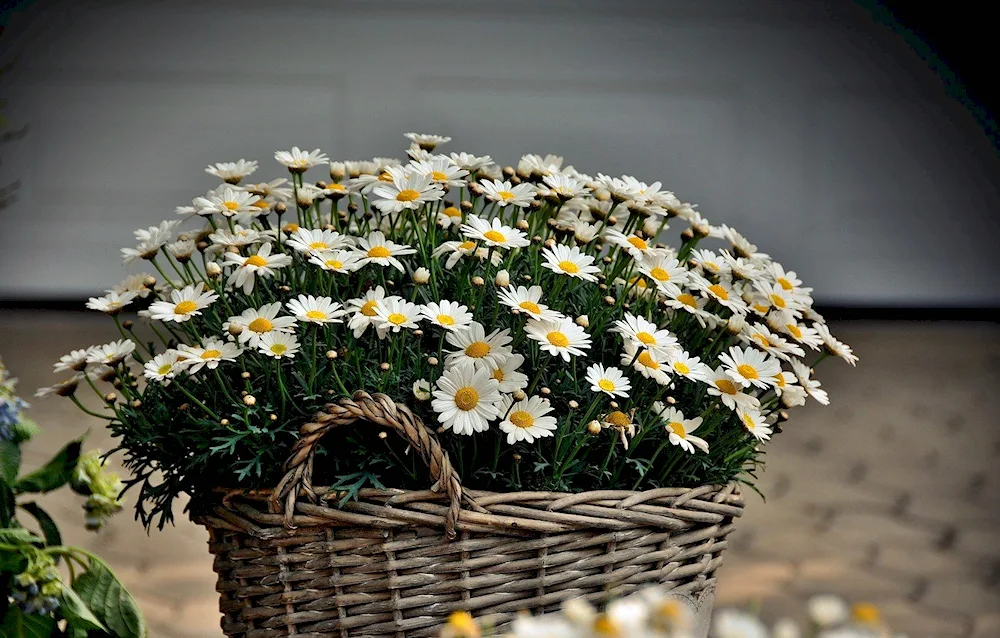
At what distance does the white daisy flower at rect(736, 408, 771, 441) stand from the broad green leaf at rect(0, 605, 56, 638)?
0.58 m

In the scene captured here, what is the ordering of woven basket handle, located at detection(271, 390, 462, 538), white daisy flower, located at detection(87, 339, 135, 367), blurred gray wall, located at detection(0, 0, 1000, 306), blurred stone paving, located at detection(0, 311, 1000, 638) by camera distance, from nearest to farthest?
woven basket handle, located at detection(271, 390, 462, 538) < white daisy flower, located at detection(87, 339, 135, 367) < blurred stone paving, located at detection(0, 311, 1000, 638) < blurred gray wall, located at detection(0, 0, 1000, 306)

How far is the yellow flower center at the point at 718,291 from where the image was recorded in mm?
777

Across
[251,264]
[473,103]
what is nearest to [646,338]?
[251,264]

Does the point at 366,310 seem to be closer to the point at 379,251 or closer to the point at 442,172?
the point at 379,251

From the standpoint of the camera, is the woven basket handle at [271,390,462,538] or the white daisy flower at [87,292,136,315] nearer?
the woven basket handle at [271,390,462,538]

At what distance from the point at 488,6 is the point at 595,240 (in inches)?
62.6

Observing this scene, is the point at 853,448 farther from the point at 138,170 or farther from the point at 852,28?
the point at 138,170

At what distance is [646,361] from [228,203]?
399 millimetres

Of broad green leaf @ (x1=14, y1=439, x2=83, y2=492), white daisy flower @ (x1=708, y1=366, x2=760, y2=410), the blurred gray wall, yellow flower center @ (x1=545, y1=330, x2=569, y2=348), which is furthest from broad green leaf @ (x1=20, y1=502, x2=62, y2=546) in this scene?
the blurred gray wall

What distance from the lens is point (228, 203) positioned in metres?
0.81

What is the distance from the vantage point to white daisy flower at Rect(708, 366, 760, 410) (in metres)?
0.72

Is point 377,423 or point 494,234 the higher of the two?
point 494,234

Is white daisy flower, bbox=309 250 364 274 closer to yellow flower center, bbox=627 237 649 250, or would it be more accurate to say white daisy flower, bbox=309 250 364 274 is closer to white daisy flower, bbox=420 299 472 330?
white daisy flower, bbox=420 299 472 330

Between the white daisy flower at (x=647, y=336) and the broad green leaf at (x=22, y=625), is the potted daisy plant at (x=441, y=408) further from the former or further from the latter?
the broad green leaf at (x=22, y=625)
